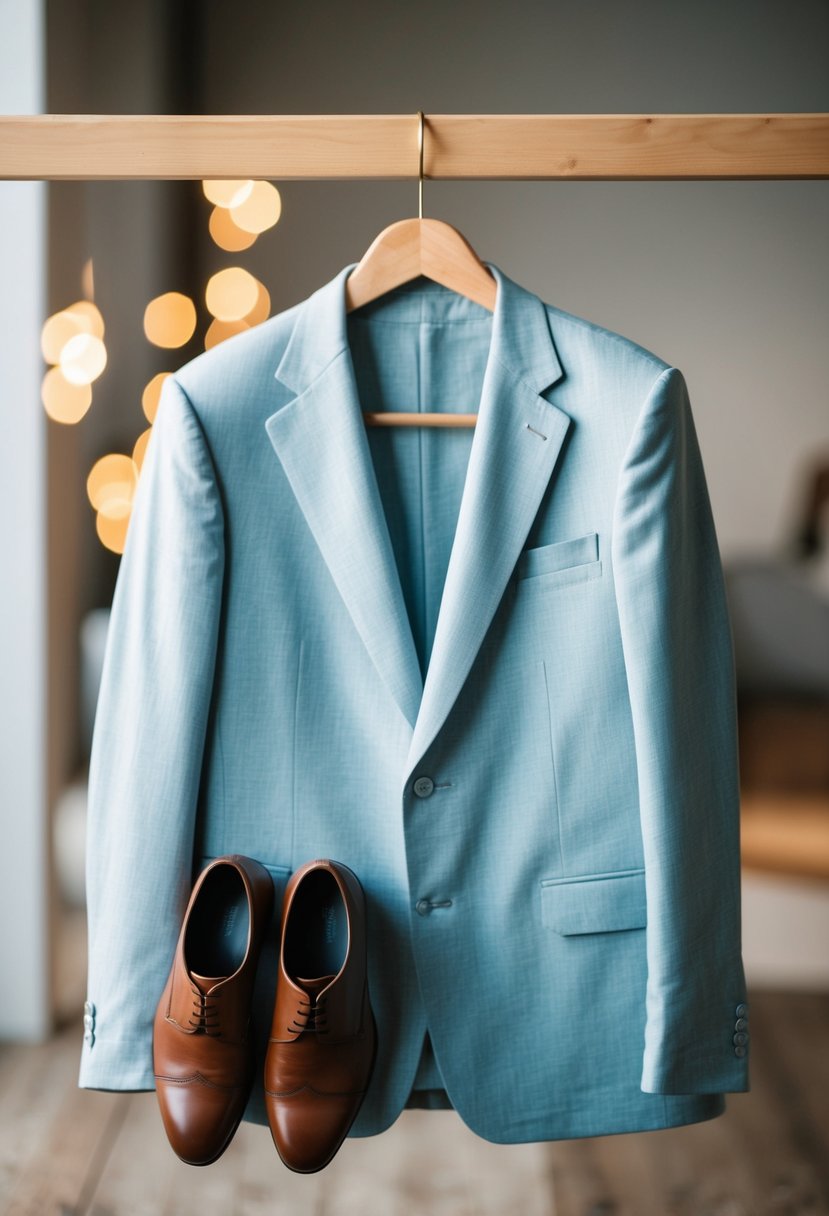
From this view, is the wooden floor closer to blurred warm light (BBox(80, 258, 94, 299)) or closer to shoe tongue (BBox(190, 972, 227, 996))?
shoe tongue (BBox(190, 972, 227, 996))

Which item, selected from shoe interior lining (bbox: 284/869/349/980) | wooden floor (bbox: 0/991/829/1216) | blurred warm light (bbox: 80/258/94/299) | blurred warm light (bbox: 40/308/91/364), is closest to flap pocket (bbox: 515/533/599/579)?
shoe interior lining (bbox: 284/869/349/980)

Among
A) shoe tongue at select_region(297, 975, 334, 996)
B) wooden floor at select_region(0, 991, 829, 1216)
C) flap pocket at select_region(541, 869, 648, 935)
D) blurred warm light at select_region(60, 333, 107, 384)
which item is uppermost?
blurred warm light at select_region(60, 333, 107, 384)

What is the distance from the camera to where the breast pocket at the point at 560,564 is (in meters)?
1.06

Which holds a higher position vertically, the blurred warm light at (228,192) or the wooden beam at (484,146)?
the blurred warm light at (228,192)

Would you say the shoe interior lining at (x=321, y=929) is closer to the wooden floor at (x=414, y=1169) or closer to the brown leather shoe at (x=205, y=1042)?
the brown leather shoe at (x=205, y=1042)

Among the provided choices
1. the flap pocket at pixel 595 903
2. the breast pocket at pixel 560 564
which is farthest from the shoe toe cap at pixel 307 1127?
the breast pocket at pixel 560 564

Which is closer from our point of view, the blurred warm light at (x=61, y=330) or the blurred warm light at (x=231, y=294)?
the blurred warm light at (x=61, y=330)

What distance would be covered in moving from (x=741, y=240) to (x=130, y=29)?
1.99 m

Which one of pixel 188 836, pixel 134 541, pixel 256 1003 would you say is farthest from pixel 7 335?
pixel 256 1003

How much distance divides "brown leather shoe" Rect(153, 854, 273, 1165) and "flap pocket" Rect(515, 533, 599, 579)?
1.36 ft

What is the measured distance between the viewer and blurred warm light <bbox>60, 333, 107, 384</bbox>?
2344mm

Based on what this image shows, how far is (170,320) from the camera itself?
3340 millimetres

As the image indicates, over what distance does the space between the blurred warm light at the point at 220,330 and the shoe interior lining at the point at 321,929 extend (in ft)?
8.27

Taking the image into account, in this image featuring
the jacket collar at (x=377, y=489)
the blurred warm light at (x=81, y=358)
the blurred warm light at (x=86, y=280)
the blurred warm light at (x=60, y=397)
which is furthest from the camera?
the blurred warm light at (x=86, y=280)
